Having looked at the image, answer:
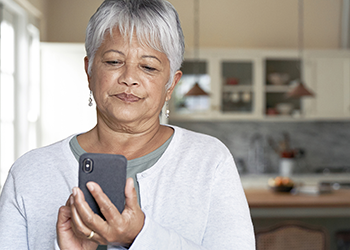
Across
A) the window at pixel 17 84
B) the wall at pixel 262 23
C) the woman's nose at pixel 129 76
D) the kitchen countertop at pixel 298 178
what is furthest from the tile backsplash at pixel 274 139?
the woman's nose at pixel 129 76

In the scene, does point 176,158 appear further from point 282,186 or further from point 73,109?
point 282,186

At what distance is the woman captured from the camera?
75cm

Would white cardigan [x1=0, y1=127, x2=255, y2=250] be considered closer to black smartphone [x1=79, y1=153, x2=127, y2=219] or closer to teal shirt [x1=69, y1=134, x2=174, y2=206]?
teal shirt [x1=69, y1=134, x2=174, y2=206]

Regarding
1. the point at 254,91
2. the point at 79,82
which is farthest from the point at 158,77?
the point at 254,91

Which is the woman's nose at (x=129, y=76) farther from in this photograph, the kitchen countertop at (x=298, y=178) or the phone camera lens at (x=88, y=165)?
the kitchen countertop at (x=298, y=178)

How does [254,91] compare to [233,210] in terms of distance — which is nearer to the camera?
[233,210]

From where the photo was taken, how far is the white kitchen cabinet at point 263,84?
13.5ft

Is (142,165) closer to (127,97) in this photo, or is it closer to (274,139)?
(127,97)

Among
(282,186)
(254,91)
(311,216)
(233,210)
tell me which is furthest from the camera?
(254,91)

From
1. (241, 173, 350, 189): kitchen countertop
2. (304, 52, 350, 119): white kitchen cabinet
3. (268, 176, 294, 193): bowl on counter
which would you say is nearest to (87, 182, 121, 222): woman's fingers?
(268, 176, 294, 193): bowl on counter

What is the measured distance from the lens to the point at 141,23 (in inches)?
29.8

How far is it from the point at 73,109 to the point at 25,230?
93.4 inches

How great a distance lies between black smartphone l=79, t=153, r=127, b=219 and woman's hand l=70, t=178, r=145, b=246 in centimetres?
5

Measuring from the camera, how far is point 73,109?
3.09m
